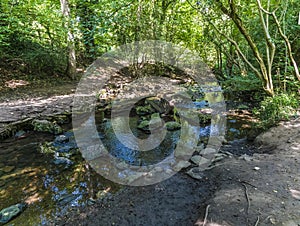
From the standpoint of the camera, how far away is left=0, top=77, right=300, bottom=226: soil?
86.5 inches

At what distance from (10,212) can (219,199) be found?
276cm

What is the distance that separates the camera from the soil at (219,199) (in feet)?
7.21

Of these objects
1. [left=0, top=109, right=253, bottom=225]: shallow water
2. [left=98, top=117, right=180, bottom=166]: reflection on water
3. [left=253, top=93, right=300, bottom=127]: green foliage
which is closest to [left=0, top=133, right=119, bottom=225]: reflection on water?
[left=0, top=109, right=253, bottom=225]: shallow water

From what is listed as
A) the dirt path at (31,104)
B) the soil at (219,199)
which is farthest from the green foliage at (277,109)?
the dirt path at (31,104)

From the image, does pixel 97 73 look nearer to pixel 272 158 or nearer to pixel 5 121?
pixel 5 121

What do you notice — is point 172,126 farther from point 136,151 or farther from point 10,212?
point 10,212

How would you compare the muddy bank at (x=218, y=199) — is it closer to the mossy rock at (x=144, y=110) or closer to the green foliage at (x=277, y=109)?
the green foliage at (x=277, y=109)

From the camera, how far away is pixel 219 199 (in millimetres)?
2514

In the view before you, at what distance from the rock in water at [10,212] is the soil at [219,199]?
1.98 feet

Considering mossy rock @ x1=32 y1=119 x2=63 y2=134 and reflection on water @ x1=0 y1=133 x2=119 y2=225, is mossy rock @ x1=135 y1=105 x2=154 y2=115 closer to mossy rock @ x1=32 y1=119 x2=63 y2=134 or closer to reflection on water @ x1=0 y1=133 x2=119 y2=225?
mossy rock @ x1=32 y1=119 x2=63 y2=134

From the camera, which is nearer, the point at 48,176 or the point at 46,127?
the point at 48,176

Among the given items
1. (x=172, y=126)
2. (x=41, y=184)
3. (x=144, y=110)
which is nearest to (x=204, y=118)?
(x=172, y=126)

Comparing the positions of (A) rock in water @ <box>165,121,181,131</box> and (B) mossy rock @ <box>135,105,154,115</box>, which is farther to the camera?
(B) mossy rock @ <box>135,105,154,115</box>

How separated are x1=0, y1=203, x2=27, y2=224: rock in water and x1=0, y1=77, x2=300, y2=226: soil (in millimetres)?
602
